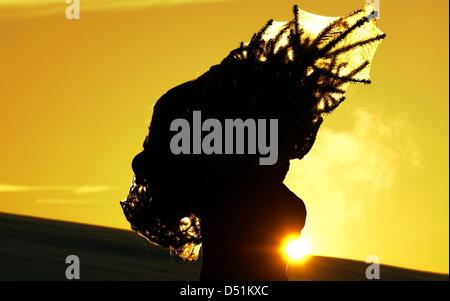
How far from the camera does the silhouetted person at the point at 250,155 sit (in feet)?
25.2

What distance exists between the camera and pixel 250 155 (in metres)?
7.67

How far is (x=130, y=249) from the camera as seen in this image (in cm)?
9712

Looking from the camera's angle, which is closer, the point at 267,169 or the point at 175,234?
the point at 267,169

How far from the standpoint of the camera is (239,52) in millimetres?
7934

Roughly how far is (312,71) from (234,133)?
0.86m

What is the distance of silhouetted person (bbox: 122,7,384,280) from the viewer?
7695 millimetres

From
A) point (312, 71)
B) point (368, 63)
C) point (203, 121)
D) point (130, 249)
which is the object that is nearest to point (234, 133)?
point (203, 121)

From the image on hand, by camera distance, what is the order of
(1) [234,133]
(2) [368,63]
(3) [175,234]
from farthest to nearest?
(3) [175,234], (2) [368,63], (1) [234,133]

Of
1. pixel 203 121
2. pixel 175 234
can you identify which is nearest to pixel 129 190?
pixel 175 234

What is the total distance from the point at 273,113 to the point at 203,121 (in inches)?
22.3

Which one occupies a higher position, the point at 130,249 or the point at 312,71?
the point at 130,249
